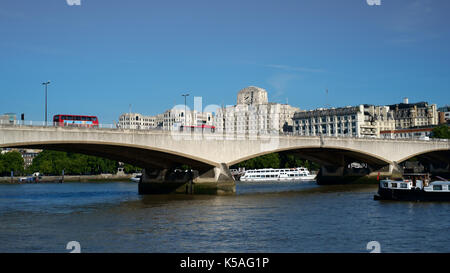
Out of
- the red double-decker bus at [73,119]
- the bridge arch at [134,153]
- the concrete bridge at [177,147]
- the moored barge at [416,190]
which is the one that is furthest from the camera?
the red double-decker bus at [73,119]

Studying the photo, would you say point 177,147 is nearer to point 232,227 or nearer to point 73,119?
point 73,119

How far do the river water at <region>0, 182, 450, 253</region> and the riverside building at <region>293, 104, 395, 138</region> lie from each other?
11365cm

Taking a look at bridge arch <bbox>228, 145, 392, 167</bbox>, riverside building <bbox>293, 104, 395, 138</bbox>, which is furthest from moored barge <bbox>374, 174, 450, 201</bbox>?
riverside building <bbox>293, 104, 395, 138</bbox>

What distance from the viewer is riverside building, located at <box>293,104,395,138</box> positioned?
5993 inches

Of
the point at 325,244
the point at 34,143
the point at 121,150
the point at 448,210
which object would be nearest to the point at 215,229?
the point at 325,244

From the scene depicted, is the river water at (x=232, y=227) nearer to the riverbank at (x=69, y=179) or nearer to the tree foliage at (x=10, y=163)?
the riverbank at (x=69, y=179)

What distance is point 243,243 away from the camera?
23.2 metres

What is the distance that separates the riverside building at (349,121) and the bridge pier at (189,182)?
9834 centimetres

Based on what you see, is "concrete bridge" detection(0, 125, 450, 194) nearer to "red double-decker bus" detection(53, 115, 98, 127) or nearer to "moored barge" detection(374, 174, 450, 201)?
"red double-decker bus" detection(53, 115, 98, 127)

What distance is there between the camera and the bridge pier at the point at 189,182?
174 ft

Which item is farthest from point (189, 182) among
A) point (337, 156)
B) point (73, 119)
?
point (337, 156)

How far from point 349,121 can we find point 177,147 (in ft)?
364

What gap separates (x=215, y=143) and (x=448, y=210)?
24052 mm

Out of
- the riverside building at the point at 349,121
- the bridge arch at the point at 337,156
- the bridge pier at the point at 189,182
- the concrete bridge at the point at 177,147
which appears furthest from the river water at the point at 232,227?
the riverside building at the point at 349,121
